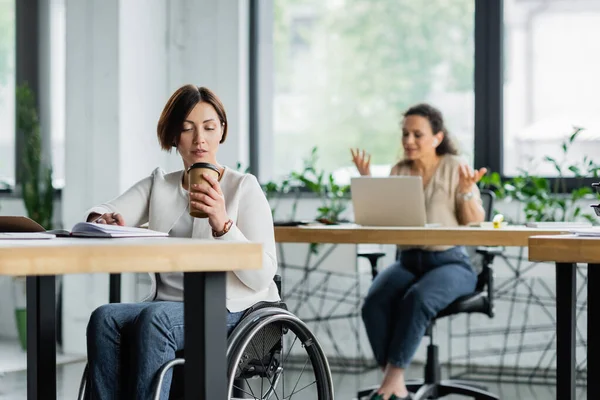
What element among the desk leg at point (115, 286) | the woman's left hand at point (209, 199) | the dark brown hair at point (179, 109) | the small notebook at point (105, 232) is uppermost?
the dark brown hair at point (179, 109)

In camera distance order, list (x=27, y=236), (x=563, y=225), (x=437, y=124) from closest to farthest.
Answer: (x=27, y=236)
(x=563, y=225)
(x=437, y=124)

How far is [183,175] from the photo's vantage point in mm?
2590

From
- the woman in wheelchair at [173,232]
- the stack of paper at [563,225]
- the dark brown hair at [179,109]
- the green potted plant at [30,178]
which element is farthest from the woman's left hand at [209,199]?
the green potted plant at [30,178]

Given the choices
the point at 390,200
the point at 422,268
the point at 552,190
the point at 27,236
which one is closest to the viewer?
the point at 27,236

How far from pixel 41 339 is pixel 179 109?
0.75m

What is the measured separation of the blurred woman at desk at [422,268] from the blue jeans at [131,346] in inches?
57.3

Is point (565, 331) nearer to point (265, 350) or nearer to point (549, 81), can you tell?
point (265, 350)

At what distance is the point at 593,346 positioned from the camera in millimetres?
1964

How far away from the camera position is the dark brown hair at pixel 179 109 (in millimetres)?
2521

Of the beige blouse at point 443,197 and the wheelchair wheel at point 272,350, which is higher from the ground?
the beige blouse at point 443,197

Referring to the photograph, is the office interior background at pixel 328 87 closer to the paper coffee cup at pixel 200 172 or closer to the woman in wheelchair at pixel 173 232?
the woman in wheelchair at pixel 173 232

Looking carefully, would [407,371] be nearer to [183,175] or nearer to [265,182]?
[265,182]

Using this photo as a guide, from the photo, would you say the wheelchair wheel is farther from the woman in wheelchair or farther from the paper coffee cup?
the paper coffee cup

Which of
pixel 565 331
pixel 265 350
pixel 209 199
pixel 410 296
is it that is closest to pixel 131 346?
pixel 265 350
